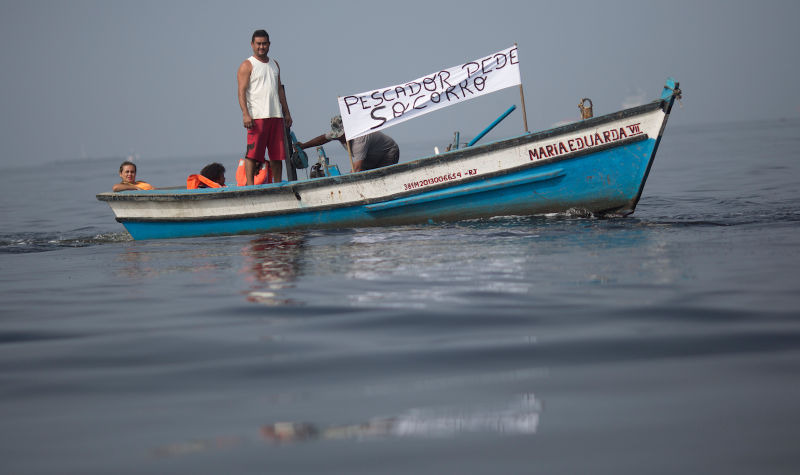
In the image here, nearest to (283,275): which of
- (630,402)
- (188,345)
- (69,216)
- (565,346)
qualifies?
(188,345)

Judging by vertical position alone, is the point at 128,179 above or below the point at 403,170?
above

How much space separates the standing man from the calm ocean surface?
322cm

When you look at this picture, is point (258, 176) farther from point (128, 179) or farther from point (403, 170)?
point (403, 170)

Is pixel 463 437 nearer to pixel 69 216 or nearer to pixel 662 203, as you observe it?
pixel 662 203

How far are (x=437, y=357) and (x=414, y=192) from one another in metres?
6.44

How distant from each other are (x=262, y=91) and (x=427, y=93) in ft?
6.96

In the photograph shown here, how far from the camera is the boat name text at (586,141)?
9.02 m

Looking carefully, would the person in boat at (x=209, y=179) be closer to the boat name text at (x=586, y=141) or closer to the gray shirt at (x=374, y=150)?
the gray shirt at (x=374, y=150)

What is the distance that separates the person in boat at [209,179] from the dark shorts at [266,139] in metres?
1.01

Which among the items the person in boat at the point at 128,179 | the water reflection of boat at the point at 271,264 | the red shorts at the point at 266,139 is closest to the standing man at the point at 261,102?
the red shorts at the point at 266,139

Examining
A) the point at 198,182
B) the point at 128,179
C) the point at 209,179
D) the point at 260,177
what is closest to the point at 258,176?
the point at 260,177

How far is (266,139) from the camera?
10.2 m

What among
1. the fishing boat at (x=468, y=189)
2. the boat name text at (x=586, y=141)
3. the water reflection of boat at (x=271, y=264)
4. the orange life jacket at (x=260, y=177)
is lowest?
the water reflection of boat at (x=271, y=264)

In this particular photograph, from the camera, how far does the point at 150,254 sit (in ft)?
29.9
